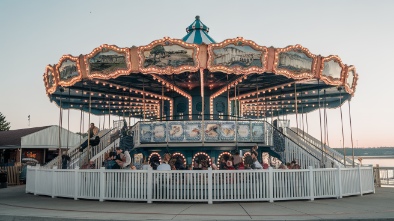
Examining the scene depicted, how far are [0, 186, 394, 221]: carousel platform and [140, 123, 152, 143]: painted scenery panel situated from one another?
21.1 ft

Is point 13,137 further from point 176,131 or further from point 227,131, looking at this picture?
point 227,131

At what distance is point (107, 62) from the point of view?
16.3 meters

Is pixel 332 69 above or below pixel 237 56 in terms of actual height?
below

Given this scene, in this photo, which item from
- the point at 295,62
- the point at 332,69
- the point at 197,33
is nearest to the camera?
the point at 295,62

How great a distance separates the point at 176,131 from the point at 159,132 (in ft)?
2.96

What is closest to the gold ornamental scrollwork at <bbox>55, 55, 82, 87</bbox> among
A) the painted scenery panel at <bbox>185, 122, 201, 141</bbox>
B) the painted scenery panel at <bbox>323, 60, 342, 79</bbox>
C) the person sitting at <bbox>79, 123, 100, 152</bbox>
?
the person sitting at <bbox>79, 123, 100, 152</bbox>

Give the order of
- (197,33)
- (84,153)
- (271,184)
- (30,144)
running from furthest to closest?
1. (30,144)
2. (197,33)
3. (84,153)
4. (271,184)

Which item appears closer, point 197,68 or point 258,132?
point 197,68

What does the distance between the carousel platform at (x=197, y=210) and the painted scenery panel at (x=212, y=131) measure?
6470 mm

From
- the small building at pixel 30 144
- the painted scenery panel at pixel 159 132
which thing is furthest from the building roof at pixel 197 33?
the small building at pixel 30 144

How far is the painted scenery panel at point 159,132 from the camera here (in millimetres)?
18172

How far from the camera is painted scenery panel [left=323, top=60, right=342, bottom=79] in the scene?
57.1 ft

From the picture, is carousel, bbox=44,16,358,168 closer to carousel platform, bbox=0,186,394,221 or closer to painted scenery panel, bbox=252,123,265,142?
painted scenery panel, bbox=252,123,265,142

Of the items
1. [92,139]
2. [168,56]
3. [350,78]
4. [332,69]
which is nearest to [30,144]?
[92,139]
